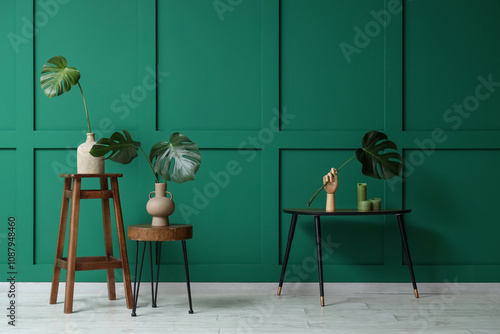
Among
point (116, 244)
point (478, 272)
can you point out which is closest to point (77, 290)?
point (116, 244)

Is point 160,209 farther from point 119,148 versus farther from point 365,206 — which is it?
point 365,206

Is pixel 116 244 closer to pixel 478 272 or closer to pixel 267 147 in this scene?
pixel 267 147

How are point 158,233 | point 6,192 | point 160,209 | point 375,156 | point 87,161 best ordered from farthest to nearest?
point 6,192
point 375,156
point 87,161
point 160,209
point 158,233

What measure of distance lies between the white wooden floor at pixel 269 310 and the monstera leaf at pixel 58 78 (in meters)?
1.18

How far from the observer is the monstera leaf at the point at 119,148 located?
2854 mm

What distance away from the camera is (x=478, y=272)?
337cm

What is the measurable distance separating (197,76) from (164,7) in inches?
18.8

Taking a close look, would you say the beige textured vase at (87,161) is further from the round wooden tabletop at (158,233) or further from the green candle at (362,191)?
the green candle at (362,191)

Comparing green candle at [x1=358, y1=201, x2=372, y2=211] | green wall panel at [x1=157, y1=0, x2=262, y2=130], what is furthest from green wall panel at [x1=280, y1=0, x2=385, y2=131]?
green candle at [x1=358, y1=201, x2=372, y2=211]

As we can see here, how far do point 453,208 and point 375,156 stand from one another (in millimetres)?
711

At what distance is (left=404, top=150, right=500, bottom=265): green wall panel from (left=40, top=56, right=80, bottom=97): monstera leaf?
2080mm

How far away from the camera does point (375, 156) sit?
309 cm

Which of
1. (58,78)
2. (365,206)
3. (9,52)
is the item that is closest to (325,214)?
(365,206)

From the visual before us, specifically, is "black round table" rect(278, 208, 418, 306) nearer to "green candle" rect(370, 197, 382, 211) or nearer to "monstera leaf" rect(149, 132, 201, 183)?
"green candle" rect(370, 197, 382, 211)
